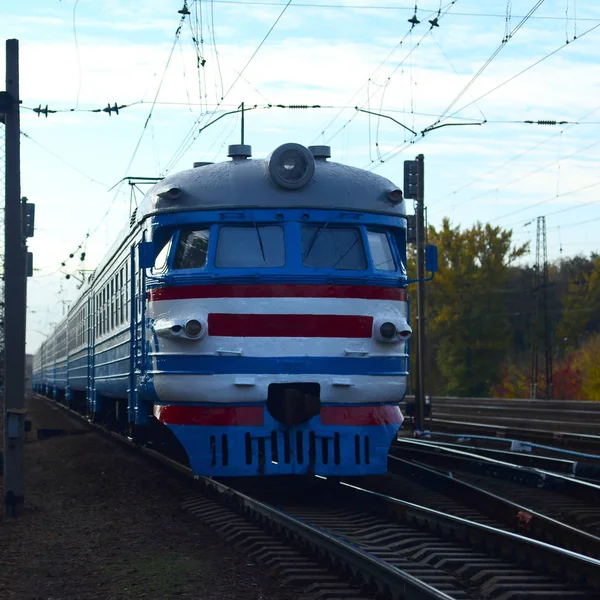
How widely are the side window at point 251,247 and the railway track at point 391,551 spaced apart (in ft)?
6.78

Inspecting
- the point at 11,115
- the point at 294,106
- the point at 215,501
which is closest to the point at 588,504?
the point at 215,501

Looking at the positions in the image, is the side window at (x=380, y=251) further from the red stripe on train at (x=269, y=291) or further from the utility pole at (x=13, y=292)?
the utility pole at (x=13, y=292)

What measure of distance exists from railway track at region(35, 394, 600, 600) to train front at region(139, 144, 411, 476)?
58 centimetres

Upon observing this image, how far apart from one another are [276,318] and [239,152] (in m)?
2.04

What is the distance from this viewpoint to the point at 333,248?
10195 mm

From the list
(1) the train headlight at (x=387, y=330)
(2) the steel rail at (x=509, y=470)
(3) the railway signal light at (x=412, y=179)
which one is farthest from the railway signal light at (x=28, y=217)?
(1) the train headlight at (x=387, y=330)

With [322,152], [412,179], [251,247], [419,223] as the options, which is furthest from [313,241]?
[412,179]

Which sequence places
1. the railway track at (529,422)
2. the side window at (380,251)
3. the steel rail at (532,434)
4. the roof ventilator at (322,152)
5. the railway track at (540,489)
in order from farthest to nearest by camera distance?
the railway track at (529,422) → the steel rail at (532,434) → the roof ventilator at (322,152) → the side window at (380,251) → the railway track at (540,489)

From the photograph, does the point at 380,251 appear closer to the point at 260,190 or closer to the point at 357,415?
the point at 260,190

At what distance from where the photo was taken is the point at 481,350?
177 feet

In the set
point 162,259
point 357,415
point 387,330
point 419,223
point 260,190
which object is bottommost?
point 357,415

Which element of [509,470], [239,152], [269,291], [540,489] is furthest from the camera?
[509,470]

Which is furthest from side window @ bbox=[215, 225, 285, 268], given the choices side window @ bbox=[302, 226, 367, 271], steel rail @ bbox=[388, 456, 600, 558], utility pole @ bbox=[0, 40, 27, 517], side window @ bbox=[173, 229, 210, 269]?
steel rail @ bbox=[388, 456, 600, 558]

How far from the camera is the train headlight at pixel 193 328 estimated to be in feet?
31.5
